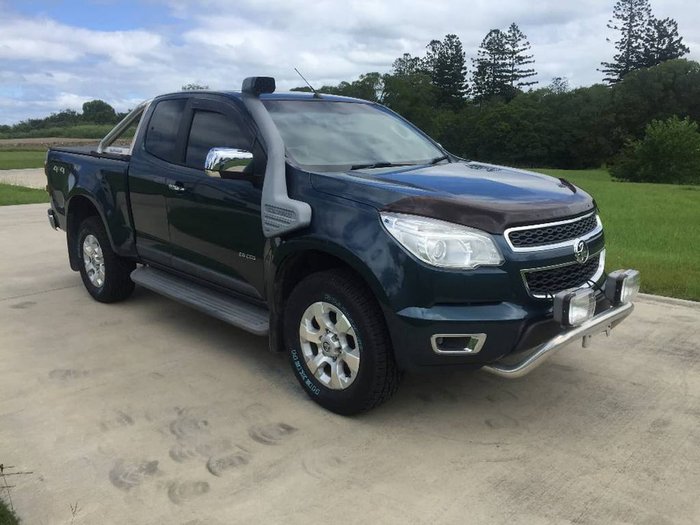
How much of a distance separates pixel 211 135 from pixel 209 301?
117 cm

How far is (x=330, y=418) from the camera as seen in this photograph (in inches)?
150

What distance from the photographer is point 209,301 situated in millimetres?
4695

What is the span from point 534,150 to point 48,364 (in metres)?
80.6

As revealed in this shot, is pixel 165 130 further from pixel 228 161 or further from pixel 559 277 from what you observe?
pixel 559 277

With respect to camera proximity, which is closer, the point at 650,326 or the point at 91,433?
the point at 91,433

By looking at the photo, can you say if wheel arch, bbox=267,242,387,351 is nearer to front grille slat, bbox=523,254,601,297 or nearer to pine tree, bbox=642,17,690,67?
front grille slat, bbox=523,254,601,297

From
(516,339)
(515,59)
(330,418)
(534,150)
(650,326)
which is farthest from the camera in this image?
(515,59)

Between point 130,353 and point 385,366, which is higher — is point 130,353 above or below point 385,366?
below

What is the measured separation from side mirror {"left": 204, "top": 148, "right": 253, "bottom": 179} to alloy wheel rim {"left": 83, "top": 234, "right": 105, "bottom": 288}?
2309 millimetres

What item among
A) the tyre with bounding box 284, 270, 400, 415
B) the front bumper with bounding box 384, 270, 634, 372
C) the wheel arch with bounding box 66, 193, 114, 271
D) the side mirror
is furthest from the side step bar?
the front bumper with bounding box 384, 270, 634, 372

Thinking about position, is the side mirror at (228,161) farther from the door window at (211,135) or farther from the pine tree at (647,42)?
the pine tree at (647,42)

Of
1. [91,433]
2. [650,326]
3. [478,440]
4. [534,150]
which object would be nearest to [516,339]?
[478,440]

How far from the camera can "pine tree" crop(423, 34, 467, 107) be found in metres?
99.8

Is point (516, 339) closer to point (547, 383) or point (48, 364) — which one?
point (547, 383)
